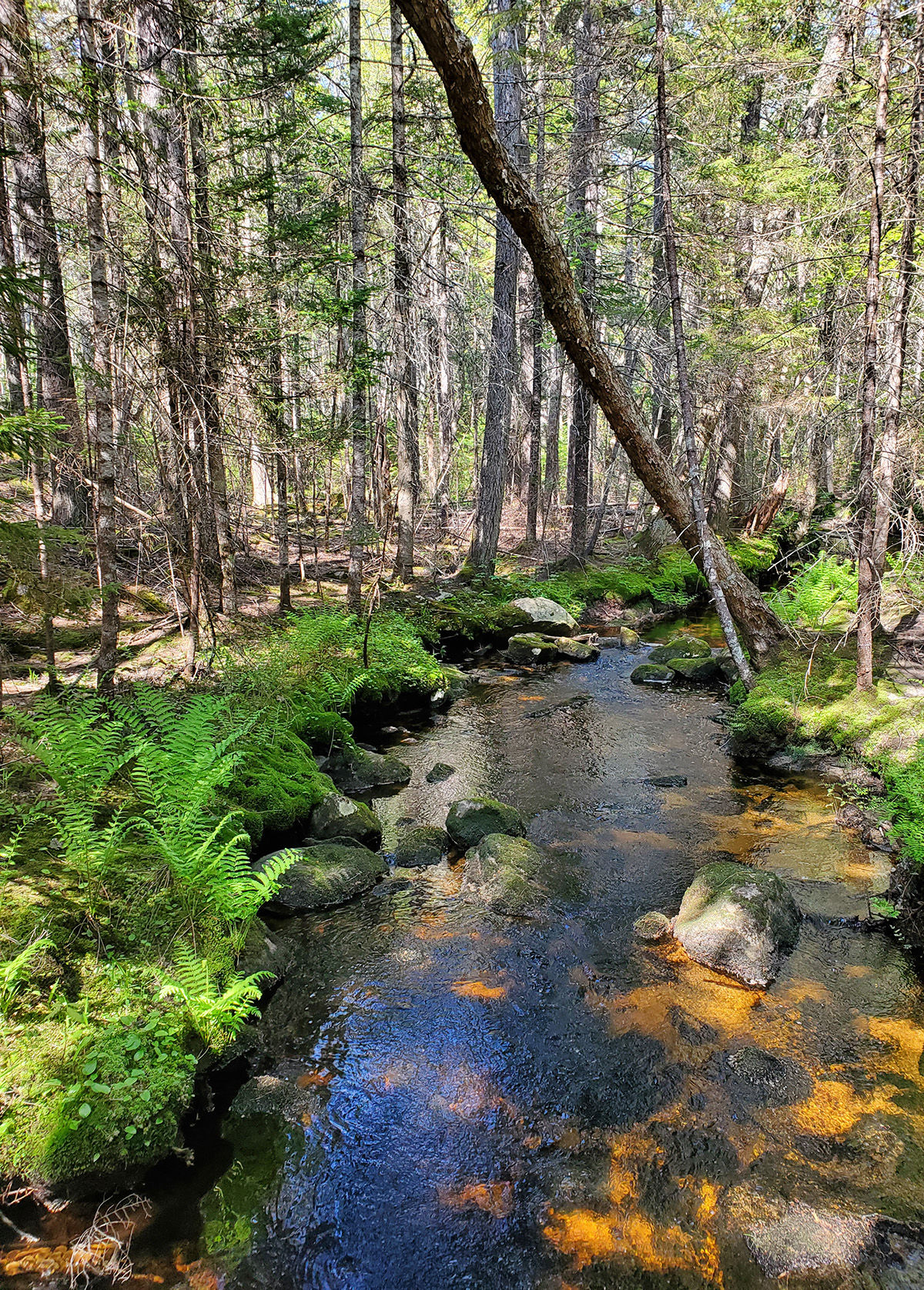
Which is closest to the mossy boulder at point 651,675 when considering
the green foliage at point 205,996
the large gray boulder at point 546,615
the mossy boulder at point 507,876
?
the large gray boulder at point 546,615

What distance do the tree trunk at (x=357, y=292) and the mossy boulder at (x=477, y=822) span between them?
449cm

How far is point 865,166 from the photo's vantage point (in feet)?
21.8

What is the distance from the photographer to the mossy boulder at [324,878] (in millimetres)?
5453

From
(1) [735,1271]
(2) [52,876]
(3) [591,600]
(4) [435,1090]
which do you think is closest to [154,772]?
(2) [52,876]

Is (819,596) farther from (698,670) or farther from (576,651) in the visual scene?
(576,651)

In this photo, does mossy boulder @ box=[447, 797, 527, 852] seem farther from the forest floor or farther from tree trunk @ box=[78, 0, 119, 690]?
tree trunk @ box=[78, 0, 119, 690]

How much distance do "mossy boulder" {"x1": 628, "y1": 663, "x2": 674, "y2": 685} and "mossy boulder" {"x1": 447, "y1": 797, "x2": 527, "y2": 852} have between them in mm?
5658

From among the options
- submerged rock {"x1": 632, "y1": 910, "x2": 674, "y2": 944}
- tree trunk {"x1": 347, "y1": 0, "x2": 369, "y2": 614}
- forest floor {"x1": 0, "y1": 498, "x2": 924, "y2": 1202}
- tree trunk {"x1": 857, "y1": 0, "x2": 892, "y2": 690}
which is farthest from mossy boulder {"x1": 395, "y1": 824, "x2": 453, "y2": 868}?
tree trunk {"x1": 857, "y1": 0, "x2": 892, "y2": 690}

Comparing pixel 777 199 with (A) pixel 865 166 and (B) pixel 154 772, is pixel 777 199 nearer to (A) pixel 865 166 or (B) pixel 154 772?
(A) pixel 865 166

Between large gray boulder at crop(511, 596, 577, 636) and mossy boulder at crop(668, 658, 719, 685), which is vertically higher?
large gray boulder at crop(511, 596, 577, 636)

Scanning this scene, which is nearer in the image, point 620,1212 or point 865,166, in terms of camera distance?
point 620,1212

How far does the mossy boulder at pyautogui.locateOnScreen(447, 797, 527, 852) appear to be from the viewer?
652 centimetres

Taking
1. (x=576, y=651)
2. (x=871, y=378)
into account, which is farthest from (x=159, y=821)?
(x=576, y=651)

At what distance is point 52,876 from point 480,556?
12.7 m
